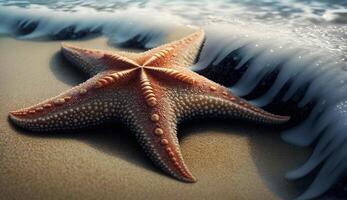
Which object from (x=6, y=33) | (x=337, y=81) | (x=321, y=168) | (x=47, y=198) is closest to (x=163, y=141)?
(x=47, y=198)

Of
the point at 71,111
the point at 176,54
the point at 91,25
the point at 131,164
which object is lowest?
the point at 91,25

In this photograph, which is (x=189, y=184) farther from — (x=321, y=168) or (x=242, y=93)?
(x=242, y=93)

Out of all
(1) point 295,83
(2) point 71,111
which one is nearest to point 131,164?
(2) point 71,111

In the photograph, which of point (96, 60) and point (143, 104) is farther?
point (96, 60)

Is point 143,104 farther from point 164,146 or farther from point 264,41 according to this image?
point 264,41

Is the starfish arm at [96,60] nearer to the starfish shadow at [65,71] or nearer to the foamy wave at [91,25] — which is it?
the starfish shadow at [65,71]

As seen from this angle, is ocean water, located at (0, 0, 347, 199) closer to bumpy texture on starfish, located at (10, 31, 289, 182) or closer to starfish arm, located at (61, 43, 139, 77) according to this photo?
bumpy texture on starfish, located at (10, 31, 289, 182)
